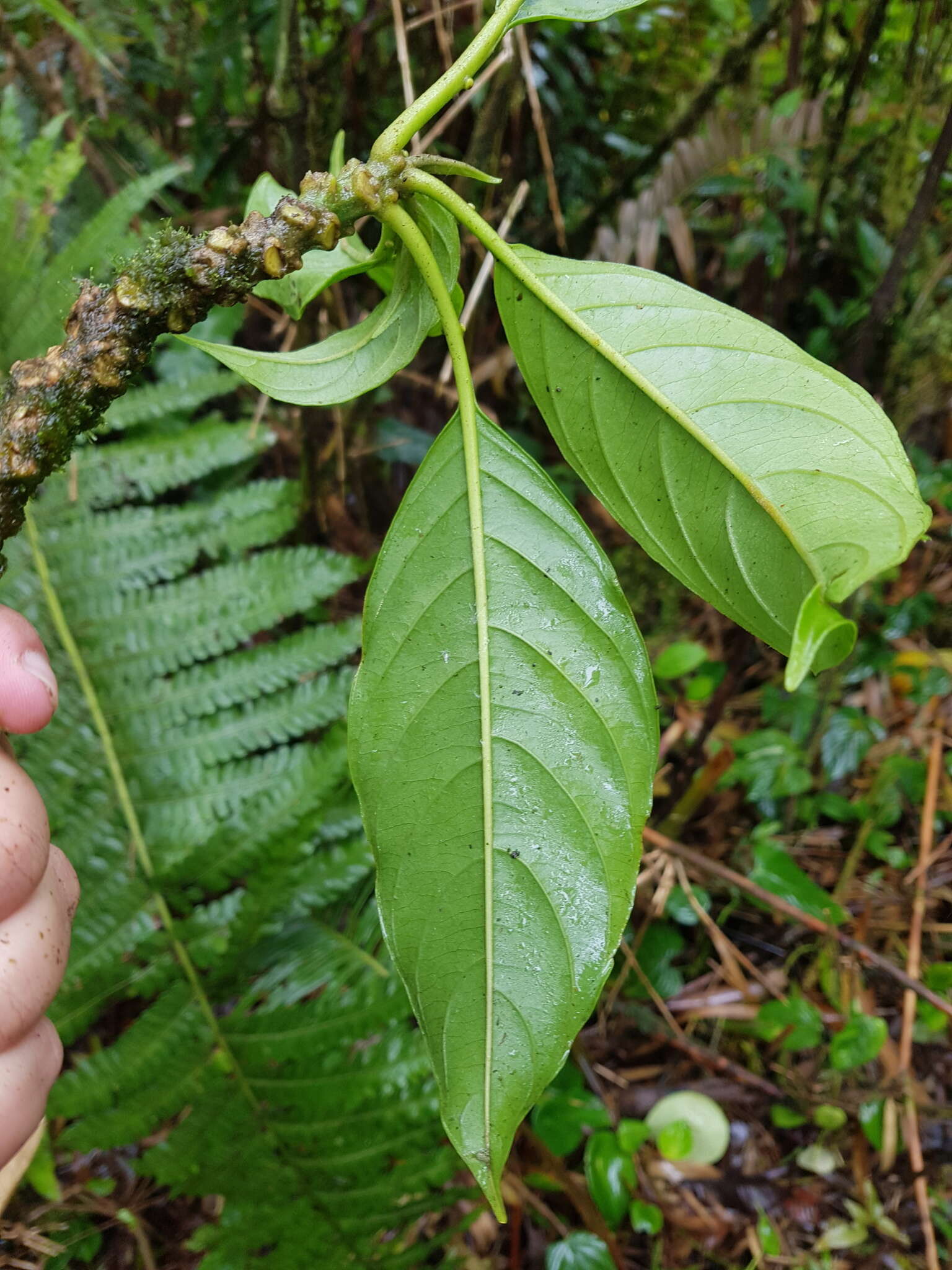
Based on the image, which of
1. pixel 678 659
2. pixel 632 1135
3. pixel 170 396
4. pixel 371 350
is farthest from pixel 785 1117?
pixel 170 396

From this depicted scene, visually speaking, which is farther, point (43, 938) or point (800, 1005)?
point (800, 1005)

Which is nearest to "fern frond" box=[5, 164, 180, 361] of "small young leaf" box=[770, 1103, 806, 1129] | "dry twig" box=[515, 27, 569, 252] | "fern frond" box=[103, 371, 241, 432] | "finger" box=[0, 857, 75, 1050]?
"fern frond" box=[103, 371, 241, 432]

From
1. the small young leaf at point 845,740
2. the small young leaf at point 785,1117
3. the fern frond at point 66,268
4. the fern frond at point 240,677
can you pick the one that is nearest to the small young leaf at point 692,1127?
the small young leaf at point 785,1117

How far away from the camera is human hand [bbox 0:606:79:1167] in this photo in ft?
1.64

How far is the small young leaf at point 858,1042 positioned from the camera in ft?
4.23

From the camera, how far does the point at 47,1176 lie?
120cm

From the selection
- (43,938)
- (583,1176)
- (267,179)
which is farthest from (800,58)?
(583,1176)

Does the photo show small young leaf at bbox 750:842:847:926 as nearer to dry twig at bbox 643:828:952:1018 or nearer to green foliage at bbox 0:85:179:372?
dry twig at bbox 643:828:952:1018

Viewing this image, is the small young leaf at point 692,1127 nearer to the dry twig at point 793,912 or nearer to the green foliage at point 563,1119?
the green foliage at point 563,1119

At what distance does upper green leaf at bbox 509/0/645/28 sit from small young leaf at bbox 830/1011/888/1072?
143cm

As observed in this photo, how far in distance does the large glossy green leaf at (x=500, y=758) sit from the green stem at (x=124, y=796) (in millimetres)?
868

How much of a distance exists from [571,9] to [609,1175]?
4.75 ft

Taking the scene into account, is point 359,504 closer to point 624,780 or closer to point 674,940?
point 674,940

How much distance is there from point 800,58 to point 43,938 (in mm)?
2015
